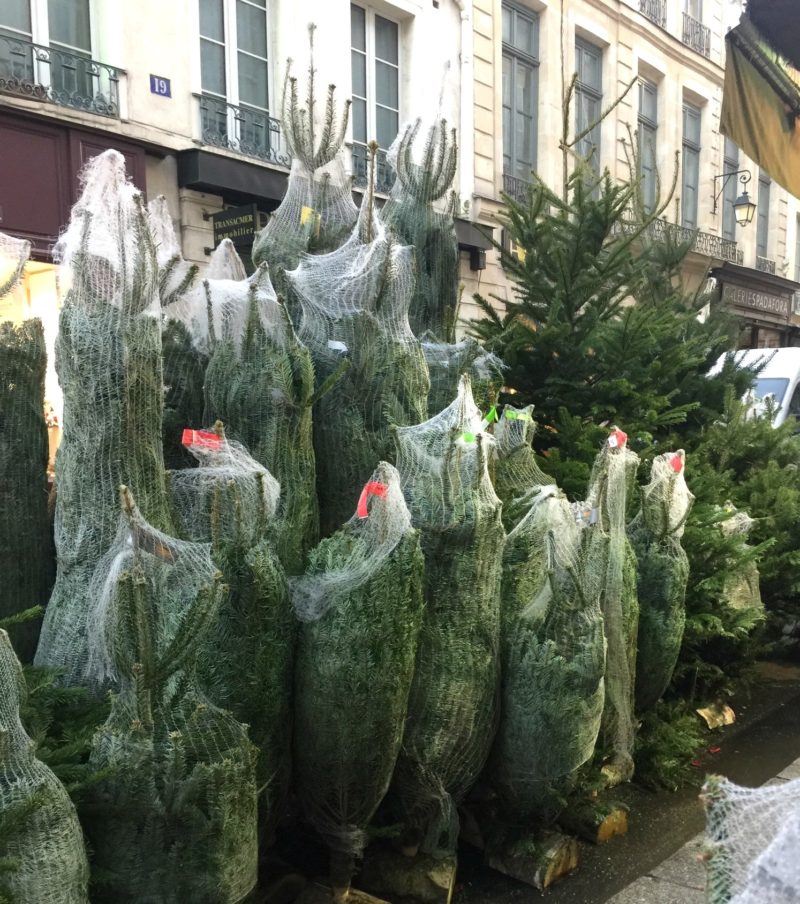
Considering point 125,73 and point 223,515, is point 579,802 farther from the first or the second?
point 125,73

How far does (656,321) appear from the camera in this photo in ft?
18.2

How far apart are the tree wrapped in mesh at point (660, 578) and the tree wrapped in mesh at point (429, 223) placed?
1.35m

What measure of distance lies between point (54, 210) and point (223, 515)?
7162 mm

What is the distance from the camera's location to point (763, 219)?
70.5 ft

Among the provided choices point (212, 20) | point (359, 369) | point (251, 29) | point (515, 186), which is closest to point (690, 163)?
point (515, 186)

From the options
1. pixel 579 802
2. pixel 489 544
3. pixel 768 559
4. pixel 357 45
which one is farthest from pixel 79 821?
pixel 357 45

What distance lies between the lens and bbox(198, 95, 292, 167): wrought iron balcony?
9.80 meters

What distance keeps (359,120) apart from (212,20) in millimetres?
2366

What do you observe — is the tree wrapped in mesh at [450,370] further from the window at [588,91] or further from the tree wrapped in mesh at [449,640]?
the window at [588,91]

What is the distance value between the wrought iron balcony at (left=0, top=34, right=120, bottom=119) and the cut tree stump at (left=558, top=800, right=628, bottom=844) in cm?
797

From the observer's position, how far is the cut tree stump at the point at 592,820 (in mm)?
3363

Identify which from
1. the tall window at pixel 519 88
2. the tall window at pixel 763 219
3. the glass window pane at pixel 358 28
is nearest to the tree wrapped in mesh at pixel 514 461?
the glass window pane at pixel 358 28

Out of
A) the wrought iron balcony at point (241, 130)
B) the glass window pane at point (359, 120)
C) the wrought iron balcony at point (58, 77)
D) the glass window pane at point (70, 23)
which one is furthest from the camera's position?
the glass window pane at point (359, 120)

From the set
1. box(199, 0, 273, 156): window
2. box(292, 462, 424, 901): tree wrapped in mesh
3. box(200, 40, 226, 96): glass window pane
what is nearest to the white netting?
box(292, 462, 424, 901): tree wrapped in mesh
